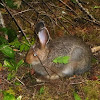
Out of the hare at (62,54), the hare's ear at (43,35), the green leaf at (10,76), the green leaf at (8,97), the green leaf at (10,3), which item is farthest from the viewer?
the green leaf at (10,3)

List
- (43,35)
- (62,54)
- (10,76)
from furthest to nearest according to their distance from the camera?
(62,54) → (10,76) → (43,35)

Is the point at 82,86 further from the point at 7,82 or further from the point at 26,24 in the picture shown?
the point at 26,24

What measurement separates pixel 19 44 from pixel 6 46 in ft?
1.79

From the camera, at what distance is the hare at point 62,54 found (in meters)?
5.12

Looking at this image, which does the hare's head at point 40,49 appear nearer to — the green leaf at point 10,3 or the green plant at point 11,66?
the green plant at point 11,66

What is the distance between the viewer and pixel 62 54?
5.21m

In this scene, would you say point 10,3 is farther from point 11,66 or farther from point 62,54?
point 62,54

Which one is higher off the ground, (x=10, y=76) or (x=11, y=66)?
(x=11, y=66)

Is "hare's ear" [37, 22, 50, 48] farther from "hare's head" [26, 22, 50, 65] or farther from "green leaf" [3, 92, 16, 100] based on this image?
"green leaf" [3, 92, 16, 100]

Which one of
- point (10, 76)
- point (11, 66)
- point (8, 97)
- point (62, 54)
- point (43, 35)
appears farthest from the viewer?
point (62, 54)

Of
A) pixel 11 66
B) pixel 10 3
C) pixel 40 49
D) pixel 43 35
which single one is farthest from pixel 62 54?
pixel 10 3

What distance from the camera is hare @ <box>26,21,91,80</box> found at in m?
5.12

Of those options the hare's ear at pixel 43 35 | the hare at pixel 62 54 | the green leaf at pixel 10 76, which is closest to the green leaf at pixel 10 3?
the hare at pixel 62 54

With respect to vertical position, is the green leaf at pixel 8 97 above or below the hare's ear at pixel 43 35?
below
